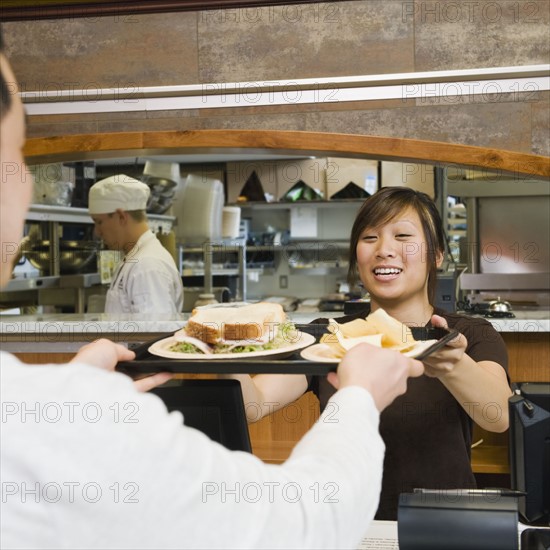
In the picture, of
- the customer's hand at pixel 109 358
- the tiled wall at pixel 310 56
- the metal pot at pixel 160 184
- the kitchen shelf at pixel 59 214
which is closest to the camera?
the customer's hand at pixel 109 358

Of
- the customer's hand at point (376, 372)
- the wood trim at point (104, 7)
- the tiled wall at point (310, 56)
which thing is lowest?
the customer's hand at point (376, 372)

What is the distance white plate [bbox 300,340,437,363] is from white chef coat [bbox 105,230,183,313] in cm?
228

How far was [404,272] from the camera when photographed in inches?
71.8

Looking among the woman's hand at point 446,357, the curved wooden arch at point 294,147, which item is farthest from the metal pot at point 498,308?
the woman's hand at point 446,357

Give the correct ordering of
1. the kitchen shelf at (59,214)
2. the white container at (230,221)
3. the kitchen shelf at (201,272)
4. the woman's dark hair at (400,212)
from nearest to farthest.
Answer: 1. the woman's dark hair at (400,212)
2. the kitchen shelf at (59,214)
3. the kitchen shelf at (201,272)
4. the white container at (230,221)

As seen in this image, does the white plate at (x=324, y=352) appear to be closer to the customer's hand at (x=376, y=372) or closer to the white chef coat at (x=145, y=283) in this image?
the customer's hand at (x=376, y=372)

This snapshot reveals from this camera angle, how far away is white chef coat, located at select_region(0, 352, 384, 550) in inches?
26.2

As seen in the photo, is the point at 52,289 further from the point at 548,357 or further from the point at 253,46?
the point at 548,357

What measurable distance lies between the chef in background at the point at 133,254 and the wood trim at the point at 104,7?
0.84 metres

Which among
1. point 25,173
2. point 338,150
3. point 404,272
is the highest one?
point 338,150

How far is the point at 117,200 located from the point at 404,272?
2275 mm

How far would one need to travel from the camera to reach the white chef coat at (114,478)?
67 cm

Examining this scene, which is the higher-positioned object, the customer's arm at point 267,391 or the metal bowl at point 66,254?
the metal bowl at point 66,254

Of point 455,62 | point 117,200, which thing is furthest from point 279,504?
point 117,200
